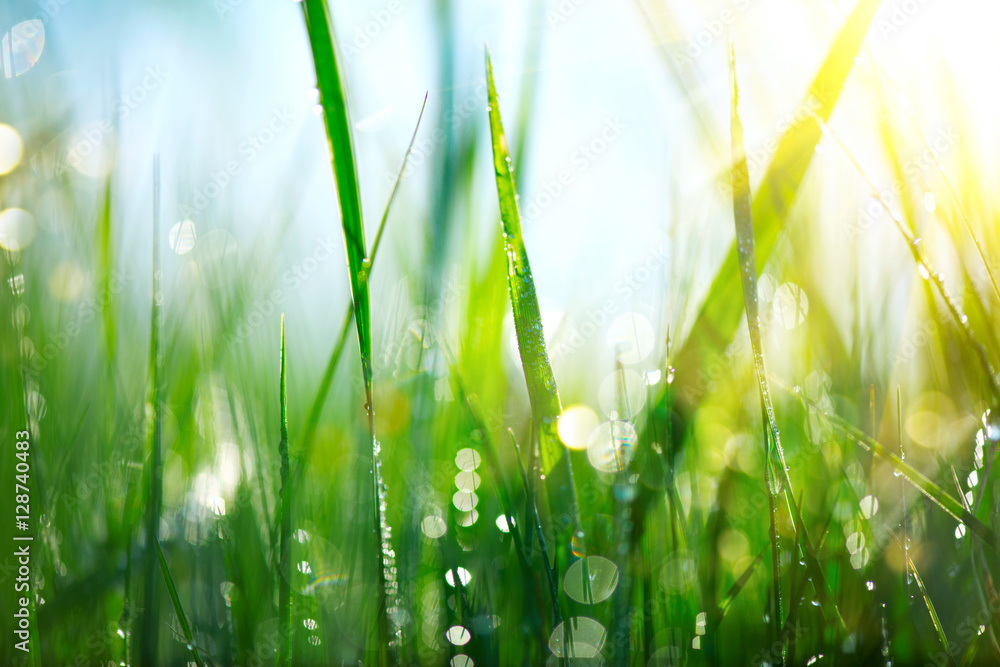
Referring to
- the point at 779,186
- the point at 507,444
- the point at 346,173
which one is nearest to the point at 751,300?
the point at 779,186

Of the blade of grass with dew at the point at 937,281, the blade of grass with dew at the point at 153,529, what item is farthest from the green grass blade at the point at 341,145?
the blade of grass with dew at the point at 937,281

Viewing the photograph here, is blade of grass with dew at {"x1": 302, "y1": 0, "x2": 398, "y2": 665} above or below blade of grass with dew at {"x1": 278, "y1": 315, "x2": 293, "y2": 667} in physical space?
above

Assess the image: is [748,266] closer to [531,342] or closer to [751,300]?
[751,300]

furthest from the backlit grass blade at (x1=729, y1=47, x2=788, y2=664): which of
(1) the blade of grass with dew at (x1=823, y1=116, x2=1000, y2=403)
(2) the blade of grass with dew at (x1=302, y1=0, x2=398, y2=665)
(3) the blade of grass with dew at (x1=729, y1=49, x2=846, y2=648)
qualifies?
(2) the blade of grass with dew at (x1=302, y1=0, x2=398, y2=665)

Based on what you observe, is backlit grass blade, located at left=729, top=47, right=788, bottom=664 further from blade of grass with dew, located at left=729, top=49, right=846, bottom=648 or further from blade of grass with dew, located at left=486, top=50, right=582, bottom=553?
blade of grass with dew, located at left=486, top=50, right=582, bottom=553

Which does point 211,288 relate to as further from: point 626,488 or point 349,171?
point 626,488

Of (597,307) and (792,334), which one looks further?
(597,307)

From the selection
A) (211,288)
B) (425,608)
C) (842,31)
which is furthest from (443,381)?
(842,31)
